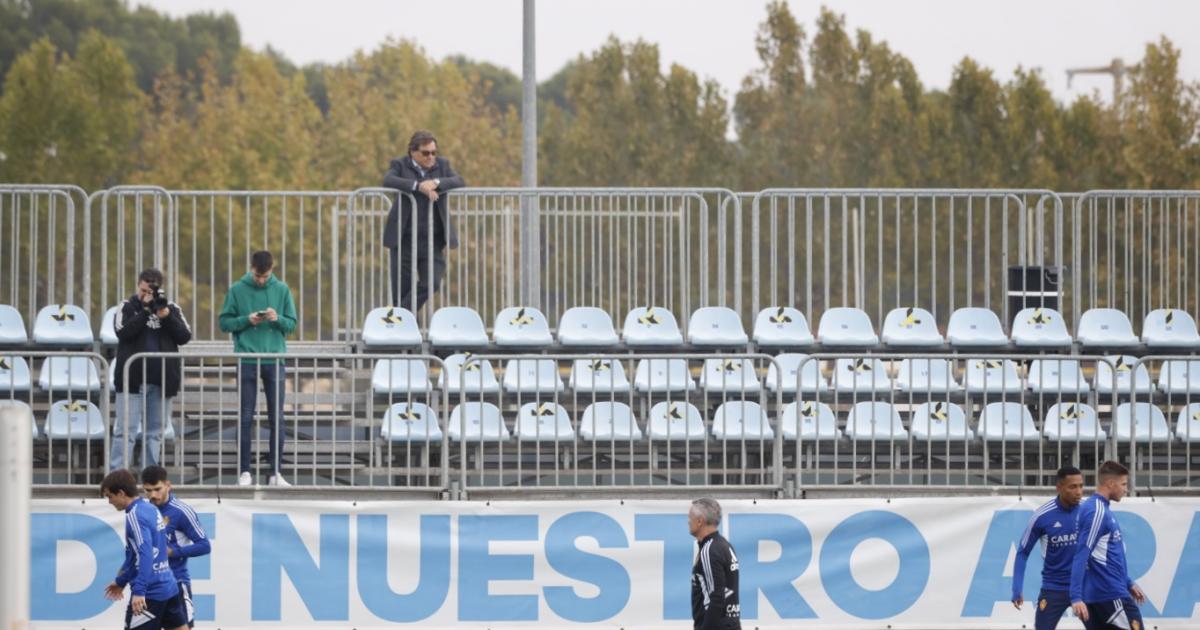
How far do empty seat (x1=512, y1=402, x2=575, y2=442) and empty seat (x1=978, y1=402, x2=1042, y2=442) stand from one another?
3.11m

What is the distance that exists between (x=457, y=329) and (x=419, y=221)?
1.13m

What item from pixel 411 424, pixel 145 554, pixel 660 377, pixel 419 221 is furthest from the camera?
pixel 419 221

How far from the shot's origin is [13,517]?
690cm

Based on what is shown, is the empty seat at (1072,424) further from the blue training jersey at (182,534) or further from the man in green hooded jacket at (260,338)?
the blue training jersey at (182,534)

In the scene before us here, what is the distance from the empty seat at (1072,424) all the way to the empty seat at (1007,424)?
6.4 inches

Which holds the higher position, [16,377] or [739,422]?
[16,377]

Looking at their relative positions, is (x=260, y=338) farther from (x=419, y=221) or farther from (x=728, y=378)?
(x=728, y=378)

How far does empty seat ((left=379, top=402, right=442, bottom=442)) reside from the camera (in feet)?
43.5

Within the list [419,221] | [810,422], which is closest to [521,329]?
[419,221]

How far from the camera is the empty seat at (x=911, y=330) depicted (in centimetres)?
1562

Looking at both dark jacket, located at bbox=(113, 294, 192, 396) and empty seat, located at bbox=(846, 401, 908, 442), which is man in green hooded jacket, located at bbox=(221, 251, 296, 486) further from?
empty seat, located at bbox=(846, 401, 908, 442)

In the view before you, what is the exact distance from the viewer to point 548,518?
13039 millimetres

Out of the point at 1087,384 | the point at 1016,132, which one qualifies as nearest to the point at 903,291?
the point at 1016,132

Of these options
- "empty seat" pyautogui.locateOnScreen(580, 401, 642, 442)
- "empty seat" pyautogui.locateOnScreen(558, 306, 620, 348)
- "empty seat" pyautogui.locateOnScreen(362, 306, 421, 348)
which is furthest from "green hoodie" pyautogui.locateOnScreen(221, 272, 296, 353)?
"empty seat" pyautogui.locateOnScreen(558, 306, 620, 348)
